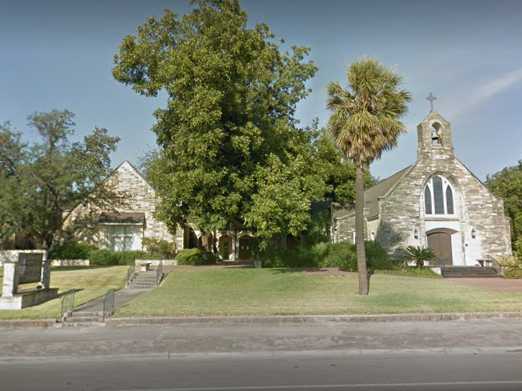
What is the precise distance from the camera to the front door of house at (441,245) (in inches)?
1127

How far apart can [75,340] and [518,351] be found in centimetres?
986

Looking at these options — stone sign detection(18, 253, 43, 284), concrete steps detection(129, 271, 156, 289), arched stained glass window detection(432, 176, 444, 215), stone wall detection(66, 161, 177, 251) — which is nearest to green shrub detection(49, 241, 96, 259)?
stone wall detection(66, 161, 177, 251)

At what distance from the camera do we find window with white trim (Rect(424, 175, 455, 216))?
96.3 feet

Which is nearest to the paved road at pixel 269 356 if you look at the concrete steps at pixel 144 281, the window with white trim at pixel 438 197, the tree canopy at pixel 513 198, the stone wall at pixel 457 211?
the concrete steps at pixel 144 281

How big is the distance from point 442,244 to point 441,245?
115 mm

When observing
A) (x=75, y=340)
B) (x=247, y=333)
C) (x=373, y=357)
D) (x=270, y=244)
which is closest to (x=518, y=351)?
(x=373, y=357)

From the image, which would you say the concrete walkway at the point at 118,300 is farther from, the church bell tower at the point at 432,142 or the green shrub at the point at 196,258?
the church bell tower at the point at 432,142

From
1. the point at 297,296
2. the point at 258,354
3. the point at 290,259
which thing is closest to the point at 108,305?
the point at 297,296

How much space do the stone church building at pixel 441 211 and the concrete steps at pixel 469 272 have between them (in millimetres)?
2258

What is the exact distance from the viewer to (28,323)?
1120cm

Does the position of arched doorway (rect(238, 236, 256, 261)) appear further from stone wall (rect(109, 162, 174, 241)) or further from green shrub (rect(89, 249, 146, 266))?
green shrub (rect(89, 249, 146, 266))

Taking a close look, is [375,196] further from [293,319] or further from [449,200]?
[293,319]

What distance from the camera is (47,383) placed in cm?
637

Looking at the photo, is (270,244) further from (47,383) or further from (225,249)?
(47,383)
